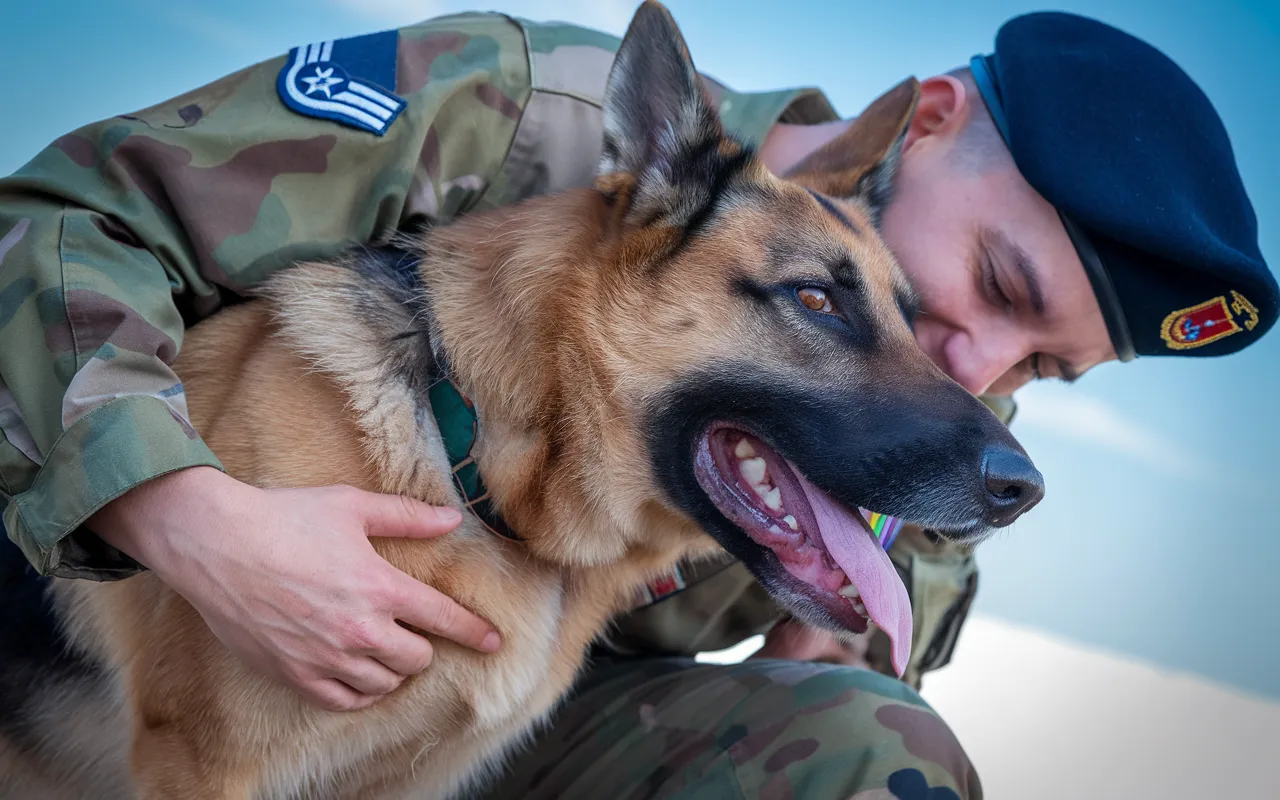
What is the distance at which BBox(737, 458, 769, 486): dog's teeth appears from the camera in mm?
1754

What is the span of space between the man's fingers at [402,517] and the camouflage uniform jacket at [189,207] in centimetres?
26

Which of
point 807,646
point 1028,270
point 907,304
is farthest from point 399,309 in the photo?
point 807,646

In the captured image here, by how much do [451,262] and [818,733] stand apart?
120cm

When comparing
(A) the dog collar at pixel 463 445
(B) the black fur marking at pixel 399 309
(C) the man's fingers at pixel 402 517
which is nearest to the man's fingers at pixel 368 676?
(C) the man's fingers at pixel 402 517

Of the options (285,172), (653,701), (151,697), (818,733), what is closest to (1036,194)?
(818,733)

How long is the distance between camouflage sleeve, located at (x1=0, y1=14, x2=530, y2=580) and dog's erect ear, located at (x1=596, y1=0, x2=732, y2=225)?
1.42 feet

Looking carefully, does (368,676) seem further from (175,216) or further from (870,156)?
(870,156)

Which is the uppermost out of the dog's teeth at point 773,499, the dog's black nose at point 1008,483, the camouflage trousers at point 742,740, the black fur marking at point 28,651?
the dog's black nose at point 1008,483

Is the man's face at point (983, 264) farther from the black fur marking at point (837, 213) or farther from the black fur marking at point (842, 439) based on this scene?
the black fur marking at point (842, 439)

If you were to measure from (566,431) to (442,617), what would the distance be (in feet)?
1.29

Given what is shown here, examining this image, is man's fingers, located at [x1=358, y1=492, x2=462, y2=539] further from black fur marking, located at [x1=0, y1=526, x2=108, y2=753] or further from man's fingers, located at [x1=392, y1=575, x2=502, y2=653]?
black fur marking, located at [x1=0, y1=526, x2=108, y2=753]

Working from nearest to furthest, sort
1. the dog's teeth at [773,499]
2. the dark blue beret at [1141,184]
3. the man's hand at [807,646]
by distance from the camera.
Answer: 1. the dog's teeth at [773,499]
2. the dark blue beret at [1141,184]
3. the man's hand at [807,646]

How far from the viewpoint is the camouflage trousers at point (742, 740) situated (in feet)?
6.08

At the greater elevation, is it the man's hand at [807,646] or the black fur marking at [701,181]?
the black fur marking at [701,181]
